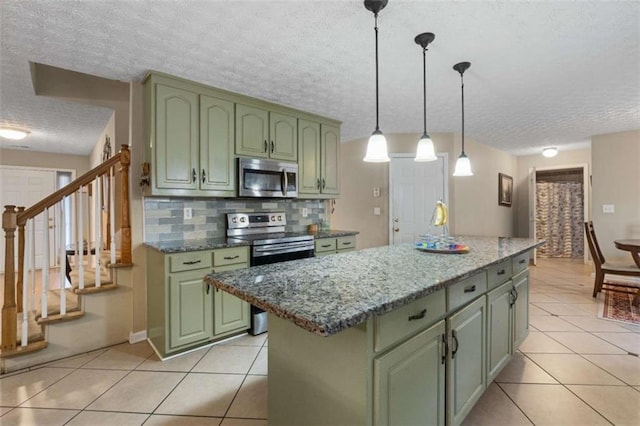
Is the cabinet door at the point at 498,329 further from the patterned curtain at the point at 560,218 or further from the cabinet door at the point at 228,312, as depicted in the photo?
the patterned curtain at the point at 560,218

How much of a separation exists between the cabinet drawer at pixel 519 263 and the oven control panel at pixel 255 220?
92.1 inches

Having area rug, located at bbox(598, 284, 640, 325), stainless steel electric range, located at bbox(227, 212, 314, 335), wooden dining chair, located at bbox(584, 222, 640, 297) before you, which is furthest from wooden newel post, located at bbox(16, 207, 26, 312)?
wooden dining chair, located at bbox(584, 222, 640, 297)

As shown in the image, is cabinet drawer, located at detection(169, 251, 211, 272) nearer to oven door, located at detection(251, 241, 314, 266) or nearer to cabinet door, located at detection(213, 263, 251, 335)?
cabinet door, located at detection(213, 263, 251, 335)

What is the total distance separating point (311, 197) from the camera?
12.1 feet

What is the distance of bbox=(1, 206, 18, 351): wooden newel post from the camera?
222 cm

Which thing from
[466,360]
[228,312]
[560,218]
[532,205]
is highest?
[532,205]

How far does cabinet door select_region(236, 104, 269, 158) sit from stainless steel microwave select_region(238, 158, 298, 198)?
0.32 ft

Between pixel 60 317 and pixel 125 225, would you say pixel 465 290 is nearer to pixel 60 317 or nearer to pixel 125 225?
pixel 125 225

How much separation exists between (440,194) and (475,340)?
3305mm

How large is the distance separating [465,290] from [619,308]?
331 cm

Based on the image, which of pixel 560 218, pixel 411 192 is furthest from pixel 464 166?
pixel 560 218

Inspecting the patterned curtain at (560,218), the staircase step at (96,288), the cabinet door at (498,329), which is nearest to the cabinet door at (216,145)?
the staircase step at (96,288)

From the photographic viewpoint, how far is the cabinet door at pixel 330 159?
3.77 m

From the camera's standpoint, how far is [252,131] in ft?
10.1
